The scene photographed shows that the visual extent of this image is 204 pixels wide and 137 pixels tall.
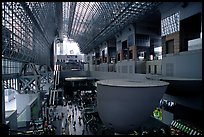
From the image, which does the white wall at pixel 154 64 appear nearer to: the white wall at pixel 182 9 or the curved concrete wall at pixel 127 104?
the white wall at pixel 182 9

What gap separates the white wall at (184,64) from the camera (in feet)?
43.5

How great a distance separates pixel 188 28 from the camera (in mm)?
16844

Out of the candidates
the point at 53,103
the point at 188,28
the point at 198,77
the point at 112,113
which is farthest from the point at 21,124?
the point at 188,28

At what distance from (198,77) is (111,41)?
121 feet

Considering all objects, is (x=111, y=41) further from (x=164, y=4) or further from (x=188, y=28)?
(x=188, y=28)

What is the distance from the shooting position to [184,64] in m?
14.9

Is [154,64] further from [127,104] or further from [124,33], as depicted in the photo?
[127,104]

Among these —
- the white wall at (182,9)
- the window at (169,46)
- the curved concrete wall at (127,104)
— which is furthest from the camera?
the window at (169,46)

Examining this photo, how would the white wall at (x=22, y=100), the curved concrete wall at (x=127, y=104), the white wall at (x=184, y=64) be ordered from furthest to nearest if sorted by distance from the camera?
the white wall at (x=22, y=100), the white wall at (x=184, y=64), the curved concrete wall at (x=127, y=104)

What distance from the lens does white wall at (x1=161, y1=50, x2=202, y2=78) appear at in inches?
522

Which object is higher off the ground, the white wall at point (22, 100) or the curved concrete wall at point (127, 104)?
the curved concrete wall at point (127, 104)

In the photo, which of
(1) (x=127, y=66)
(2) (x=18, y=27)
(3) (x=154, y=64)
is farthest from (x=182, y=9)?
(2) (x=18, y=27)

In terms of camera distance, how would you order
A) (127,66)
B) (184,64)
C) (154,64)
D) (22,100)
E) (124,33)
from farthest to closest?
(124,33) → (127,66) → (154,64) → (22,100) → (184,64)

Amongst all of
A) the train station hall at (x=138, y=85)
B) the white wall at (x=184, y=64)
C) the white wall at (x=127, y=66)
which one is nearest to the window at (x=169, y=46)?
the train station hall at (x=138, y=85)
